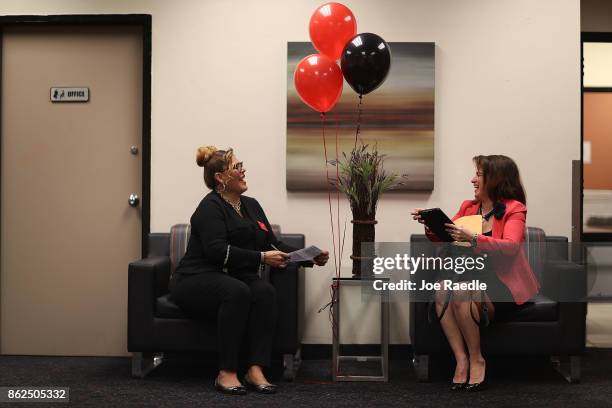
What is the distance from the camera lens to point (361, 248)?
346cm

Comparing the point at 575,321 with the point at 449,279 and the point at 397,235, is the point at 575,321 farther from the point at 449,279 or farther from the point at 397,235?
the point at 397,235

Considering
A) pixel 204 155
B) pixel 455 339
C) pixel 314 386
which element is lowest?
pixel 314 386

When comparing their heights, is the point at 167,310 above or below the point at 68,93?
below

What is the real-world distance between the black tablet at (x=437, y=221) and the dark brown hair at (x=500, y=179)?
332 millimetres

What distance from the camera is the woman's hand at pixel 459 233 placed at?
3.12 meters

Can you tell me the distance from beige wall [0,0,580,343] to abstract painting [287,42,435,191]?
0.08m

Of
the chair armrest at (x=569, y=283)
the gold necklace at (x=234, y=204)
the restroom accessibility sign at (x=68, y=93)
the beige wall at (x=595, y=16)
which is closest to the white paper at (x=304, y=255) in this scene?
the gold necklace at (x=234, y=204)

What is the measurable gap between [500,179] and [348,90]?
108 centimetres

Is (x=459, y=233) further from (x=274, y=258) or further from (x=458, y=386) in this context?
(x=274, y=258)

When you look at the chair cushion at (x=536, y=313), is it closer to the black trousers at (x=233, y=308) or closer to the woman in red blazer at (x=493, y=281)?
the woman in red blazer at (x=493, y=281)

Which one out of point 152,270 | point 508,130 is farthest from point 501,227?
point 152,270

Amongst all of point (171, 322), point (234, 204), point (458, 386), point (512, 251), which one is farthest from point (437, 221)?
point (171, 322)

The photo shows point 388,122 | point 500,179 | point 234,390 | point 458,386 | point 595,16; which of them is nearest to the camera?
point 234,390

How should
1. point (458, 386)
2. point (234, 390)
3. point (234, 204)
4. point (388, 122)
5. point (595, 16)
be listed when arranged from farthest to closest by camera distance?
1. point (595, 16)
2. point (388, 122)
3. point (234, 204)
4. point (458, 386)
5. point (234, 390)
